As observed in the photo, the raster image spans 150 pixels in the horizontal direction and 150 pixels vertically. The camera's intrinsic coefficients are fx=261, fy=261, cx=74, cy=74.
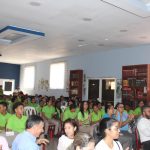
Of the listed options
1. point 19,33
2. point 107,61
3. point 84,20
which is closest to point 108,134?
point 84,20

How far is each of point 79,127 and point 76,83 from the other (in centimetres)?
554

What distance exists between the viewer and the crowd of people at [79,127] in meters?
2.76

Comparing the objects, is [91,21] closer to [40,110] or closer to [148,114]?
[148,114]

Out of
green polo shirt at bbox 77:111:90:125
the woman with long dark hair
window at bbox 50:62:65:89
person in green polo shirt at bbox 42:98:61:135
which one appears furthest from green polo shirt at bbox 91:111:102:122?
window at bbox 50:62:65:89

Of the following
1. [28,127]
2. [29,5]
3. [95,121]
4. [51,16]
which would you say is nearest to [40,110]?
[95,121]

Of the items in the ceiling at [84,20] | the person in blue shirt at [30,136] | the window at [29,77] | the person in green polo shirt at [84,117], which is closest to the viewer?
the person in blue shirt at [30,136]

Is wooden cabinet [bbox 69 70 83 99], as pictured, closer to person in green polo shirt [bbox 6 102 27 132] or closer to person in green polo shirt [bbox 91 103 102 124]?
person in green polo shirt [bbox 91 103 102 124]

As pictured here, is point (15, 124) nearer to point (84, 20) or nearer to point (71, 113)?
point (71, 113)

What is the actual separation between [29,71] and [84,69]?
17.4 feet

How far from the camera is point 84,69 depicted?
11398 mm

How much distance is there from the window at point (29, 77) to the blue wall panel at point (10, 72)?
76 centimetres

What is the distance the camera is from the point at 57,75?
1310 centimetres

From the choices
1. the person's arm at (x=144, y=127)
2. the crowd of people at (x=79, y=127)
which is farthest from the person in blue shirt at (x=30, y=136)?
the person's arm at (x=144, y=127)

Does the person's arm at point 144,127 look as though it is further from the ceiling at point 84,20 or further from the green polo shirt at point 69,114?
the green polo shirt at point 69,114
